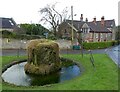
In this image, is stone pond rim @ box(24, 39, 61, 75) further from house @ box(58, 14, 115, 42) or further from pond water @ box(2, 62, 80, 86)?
house @ box(58, 14, 115, 42)

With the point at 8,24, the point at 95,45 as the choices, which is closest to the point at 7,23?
the point at 8,24

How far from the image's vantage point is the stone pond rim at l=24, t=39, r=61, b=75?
83.7ft

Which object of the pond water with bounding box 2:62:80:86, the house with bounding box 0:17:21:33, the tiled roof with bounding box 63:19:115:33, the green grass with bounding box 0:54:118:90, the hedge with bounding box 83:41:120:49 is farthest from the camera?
the tiled roof with bounding box 63:19:115:33

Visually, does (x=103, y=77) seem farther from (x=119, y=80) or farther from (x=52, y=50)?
(x=52, y=50)

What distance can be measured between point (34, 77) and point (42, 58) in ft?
7.34

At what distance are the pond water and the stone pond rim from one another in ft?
2.20

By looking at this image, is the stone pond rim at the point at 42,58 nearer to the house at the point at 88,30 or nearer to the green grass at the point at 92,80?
the green grass at the point at 92,80

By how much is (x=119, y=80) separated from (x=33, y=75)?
29.5 ft

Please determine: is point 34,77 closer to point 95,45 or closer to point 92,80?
point 92,80

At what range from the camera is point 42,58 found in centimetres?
2566

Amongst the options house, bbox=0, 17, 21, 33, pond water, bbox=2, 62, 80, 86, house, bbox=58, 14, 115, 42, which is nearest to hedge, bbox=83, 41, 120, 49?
house, bbox=58, 14, 115, 42

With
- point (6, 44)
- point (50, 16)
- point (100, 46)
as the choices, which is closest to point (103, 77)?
point (6, 44)

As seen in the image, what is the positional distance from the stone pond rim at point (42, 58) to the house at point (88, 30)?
3500 cm

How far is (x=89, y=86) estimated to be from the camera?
19.4 meters
